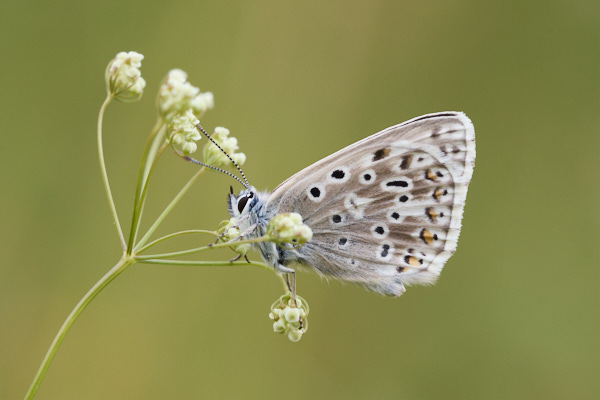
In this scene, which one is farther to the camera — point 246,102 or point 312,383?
point 246,102

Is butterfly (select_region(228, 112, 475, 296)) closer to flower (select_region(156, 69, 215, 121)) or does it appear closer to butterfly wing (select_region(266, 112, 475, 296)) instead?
butterfly wing (select_region(266, 112, 475, 296))

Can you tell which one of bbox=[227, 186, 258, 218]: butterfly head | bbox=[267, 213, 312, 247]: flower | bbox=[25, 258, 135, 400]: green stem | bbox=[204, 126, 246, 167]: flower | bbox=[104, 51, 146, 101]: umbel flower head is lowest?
bbox=[25, 258, 135, 400]: green stem

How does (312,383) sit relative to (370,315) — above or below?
below

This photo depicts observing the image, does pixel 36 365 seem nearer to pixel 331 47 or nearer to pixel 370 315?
pixel 370 315

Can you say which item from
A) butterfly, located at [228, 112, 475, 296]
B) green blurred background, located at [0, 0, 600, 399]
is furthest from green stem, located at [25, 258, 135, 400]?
green blurred background, located at [0, 0, 600, 399]

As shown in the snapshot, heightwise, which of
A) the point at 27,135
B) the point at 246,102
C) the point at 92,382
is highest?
the point at 246,102

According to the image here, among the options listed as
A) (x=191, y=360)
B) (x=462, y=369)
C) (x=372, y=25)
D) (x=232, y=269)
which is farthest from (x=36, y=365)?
(x=372, y=25)

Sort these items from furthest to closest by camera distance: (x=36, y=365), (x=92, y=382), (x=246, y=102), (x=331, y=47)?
1. (x=331, y=47)
2. (x=246, y=102)
3. (x=92, y=382)
4. (x=36, y=365)
